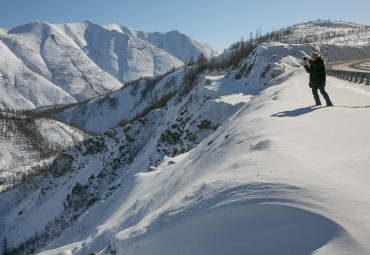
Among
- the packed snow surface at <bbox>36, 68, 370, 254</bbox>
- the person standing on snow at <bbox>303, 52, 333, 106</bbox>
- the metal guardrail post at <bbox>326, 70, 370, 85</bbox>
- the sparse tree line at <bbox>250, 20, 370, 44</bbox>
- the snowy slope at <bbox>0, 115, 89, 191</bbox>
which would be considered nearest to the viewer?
the packed snow surface at <bbox>36, 68, 370, 254</bbox>

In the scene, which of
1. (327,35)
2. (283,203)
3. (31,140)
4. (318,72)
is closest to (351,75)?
(318,72)

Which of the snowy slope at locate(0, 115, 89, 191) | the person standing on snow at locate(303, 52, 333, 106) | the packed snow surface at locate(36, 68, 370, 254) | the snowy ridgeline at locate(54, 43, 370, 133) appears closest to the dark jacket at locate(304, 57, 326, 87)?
the person standing on snow at locate(303, 52, 333, 106)

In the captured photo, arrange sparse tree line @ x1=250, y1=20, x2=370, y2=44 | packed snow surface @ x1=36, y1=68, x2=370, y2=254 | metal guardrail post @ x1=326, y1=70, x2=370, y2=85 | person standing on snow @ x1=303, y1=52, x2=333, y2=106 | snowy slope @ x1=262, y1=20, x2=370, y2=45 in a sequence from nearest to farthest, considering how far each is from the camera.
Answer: packed snow surface @ x1=36, y1=68, x2=370, y2=254 < person standing on snow @ x1=303, y1=52, x2=333, y2=106 < metal guardrail post @ x1=326, y1=70, x2=370, y2=85 < snowy slope @ x1=262, y1=20, x2=370, y2=45 < sparse tree line @ x1=250, y1=20, x2=370, y2=44

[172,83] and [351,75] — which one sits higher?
[351,75]

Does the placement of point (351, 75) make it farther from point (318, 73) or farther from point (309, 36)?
point (309, 36)

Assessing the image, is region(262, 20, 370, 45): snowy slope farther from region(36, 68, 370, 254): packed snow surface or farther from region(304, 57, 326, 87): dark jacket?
region(36, 68, 370, 254): packed snow surface

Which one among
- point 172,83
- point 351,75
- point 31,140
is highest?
point 351,75

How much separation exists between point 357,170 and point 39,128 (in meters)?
164

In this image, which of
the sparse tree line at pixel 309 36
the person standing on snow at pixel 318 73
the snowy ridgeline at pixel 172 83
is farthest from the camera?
the sparse tree line at pixel 309 36

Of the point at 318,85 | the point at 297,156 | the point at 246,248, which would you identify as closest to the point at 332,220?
the point at 246,248

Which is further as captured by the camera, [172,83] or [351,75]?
[172,83]

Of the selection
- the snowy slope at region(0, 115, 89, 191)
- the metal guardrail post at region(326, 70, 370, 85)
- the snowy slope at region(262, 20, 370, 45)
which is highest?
the snowy slope at region(262, 20, 370, 45)

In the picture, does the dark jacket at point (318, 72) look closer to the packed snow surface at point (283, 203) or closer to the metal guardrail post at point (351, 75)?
the packed snow surface at point (283, 203)

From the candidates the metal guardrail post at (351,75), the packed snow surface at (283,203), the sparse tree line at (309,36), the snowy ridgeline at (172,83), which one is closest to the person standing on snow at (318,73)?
the packed snow surface at (283,203)
